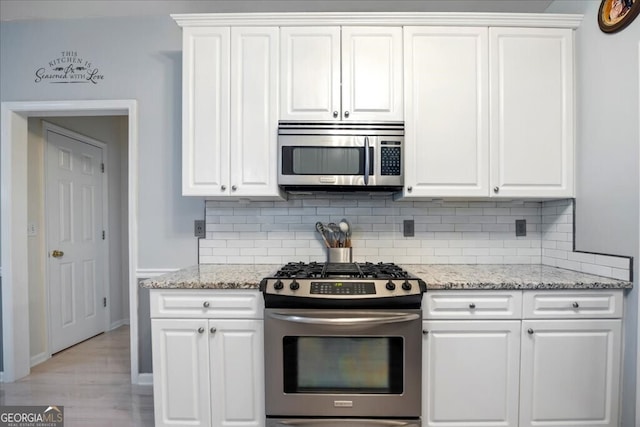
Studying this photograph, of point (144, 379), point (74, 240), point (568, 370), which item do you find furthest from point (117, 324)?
point (568, 370)

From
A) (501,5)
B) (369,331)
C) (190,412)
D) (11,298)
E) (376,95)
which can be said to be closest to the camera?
(369,331)

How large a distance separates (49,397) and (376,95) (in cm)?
298

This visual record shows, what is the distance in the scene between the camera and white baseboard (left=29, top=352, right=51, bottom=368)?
9.22ft

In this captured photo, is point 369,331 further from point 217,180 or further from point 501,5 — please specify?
point 501,5

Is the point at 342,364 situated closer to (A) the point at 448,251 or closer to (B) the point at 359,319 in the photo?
(B) the point at 359,319

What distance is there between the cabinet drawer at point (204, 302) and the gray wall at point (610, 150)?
1.89m

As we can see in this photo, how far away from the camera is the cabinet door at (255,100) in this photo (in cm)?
205

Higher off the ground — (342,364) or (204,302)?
(204,302)

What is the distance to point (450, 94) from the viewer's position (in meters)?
2.05

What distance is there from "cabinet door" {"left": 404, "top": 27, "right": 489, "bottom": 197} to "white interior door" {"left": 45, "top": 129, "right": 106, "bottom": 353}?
3.10 m

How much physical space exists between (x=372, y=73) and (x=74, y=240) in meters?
3.22

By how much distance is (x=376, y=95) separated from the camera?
6.72ft

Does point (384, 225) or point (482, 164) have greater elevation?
point (482, 164)

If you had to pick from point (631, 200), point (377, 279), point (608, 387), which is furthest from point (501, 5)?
point (608, 387)
